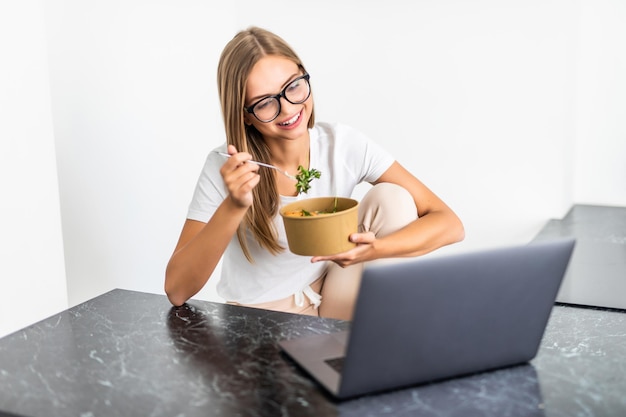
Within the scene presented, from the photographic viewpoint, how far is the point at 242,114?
5.87ft

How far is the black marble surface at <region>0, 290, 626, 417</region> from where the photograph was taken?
104 cm

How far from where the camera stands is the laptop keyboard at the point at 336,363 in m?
1.15

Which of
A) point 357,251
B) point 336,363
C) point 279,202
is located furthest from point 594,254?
point 336,363

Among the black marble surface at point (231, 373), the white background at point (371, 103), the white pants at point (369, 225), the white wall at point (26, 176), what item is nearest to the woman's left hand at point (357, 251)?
the black marble surface at point (231, 373)

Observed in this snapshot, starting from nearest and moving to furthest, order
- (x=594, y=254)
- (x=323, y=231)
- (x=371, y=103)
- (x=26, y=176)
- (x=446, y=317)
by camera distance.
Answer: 1. (x=446, y=317)
2. (x=323, y=231)
3. (x=26, y=176)
4. (x=594, y=254)
5. (x=371, y=103)

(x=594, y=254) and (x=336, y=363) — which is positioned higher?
(x=336, y=363)

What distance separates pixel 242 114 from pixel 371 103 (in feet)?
5.36

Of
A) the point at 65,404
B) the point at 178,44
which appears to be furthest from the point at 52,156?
the point at 65,404

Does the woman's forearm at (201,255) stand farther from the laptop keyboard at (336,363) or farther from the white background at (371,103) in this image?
the white background at (371,103)

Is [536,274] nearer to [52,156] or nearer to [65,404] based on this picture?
[65,404]

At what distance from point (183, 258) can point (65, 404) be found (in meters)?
0.59

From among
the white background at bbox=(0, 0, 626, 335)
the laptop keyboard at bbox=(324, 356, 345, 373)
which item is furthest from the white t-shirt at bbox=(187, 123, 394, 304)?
the white background at bbox=(0, 0, 626, 335)

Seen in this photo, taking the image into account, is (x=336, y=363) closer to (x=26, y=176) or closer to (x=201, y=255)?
(x=201, y=255)

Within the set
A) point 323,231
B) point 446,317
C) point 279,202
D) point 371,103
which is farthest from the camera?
point 371,103
